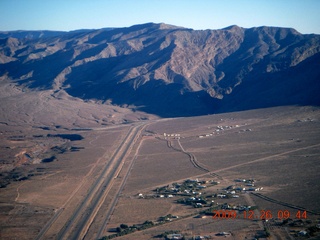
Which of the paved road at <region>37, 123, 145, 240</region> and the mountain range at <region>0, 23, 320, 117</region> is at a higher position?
the mountain range at <region>0, 23, 320, 117</region>

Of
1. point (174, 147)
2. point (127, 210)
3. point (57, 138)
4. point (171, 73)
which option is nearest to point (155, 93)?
point (171, 73)
